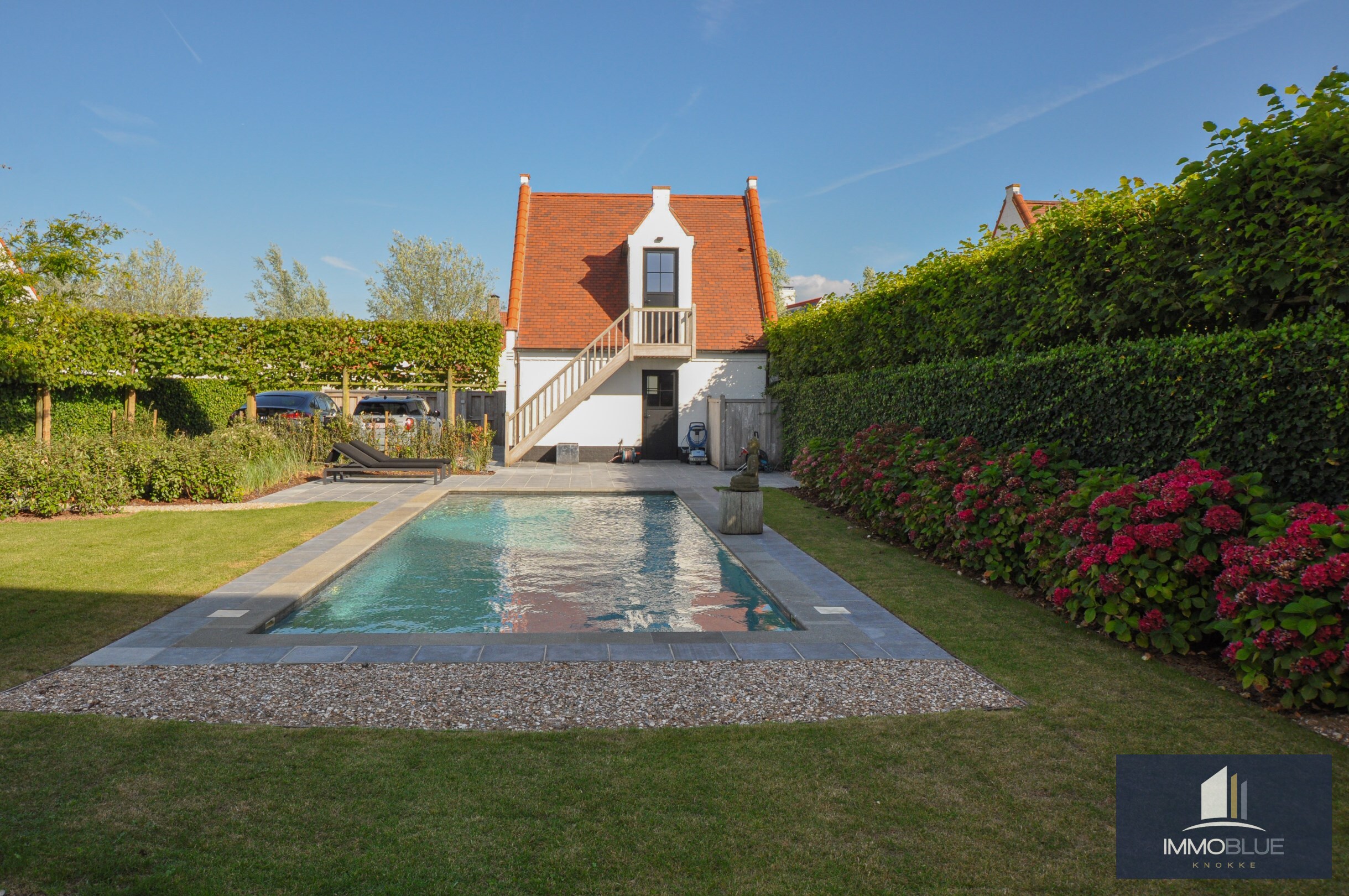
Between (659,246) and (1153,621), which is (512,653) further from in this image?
(659,246)

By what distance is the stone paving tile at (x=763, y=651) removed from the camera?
17.9 ft

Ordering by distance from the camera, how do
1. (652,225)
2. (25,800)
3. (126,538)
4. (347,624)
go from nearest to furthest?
(25,800) < (347,624) < (126,538) < (652,225)

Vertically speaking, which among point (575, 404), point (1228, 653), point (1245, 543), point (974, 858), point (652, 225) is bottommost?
point (974, 858)

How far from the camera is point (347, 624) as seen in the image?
6.64 meters

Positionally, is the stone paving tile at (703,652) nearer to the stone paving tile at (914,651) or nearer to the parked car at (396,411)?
the stone paving tile at (914,651)

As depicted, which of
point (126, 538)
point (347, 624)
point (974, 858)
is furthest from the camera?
point (126, 538)

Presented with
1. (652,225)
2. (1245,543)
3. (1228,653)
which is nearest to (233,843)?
(1228,653)

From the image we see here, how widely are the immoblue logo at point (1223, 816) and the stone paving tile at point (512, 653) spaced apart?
140 inches

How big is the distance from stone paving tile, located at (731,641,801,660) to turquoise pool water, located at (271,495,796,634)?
70cm

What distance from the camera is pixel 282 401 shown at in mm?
20141

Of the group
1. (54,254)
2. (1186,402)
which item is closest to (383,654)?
(1186,402)

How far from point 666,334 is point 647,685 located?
17.5 metres

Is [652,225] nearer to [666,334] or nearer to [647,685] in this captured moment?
[666,334]

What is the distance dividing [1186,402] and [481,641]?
5.74 m
